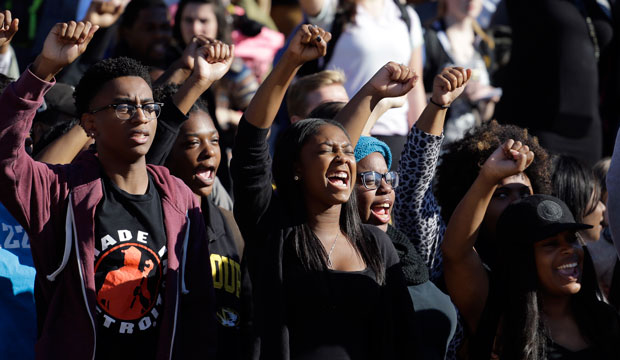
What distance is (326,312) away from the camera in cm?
363

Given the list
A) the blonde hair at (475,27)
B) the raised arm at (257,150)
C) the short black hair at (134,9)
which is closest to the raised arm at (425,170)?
the raised arm at (257,150)

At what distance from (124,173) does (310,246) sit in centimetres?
76

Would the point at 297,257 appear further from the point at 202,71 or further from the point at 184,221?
the point at 202,71

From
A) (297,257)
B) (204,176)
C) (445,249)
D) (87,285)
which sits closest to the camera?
(87,285)

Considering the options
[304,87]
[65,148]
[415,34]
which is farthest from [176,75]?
[415,34]

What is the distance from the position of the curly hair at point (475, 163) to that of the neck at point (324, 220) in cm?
118

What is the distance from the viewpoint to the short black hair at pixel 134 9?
6.38 meters

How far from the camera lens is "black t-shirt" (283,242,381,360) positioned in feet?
11.8

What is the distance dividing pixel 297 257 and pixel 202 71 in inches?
40.3

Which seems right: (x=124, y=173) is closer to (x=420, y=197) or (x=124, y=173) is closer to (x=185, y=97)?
(x=185, y=97)

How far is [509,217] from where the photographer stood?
423cm

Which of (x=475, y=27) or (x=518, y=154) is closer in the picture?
(x=518, y=154)

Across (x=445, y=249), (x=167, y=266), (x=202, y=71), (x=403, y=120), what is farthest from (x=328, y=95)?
(x=167, y=266)

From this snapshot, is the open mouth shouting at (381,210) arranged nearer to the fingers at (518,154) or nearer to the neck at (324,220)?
the neck at (324,220)
